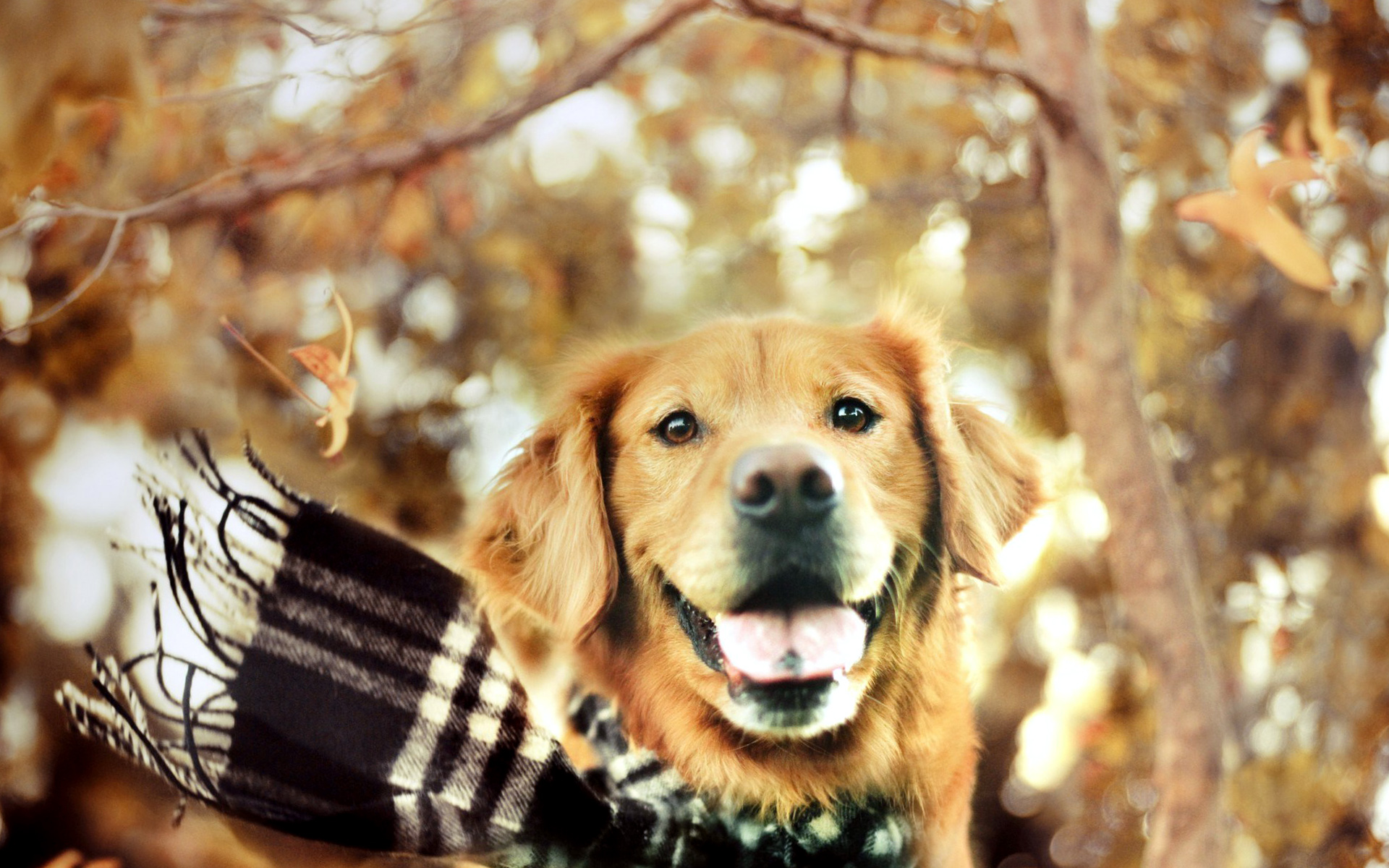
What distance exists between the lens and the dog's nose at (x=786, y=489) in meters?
1.15

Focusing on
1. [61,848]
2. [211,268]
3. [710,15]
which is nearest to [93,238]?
[211,268]

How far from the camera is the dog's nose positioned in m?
1.15

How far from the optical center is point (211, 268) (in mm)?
2094

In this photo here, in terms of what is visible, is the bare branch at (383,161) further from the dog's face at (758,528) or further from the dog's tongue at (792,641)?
the dog's tongue at (792,641)

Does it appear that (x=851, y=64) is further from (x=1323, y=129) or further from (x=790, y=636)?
(x=790, y=636)

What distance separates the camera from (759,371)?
1347 millimetres

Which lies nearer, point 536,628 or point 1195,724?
point 536,628

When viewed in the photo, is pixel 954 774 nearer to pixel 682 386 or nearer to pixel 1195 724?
pixel 1195 724

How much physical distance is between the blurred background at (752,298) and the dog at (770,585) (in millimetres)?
167

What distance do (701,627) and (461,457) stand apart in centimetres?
73

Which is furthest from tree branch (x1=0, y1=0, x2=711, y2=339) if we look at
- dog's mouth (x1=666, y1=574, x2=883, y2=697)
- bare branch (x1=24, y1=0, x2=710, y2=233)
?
dog's mouth (x1=666, y1=574, x2=883, y2=697)

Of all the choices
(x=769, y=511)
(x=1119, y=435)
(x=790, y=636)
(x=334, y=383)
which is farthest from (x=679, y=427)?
(x=1119, y=435)

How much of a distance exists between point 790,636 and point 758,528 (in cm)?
16

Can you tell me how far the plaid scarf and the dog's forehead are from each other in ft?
1.53
